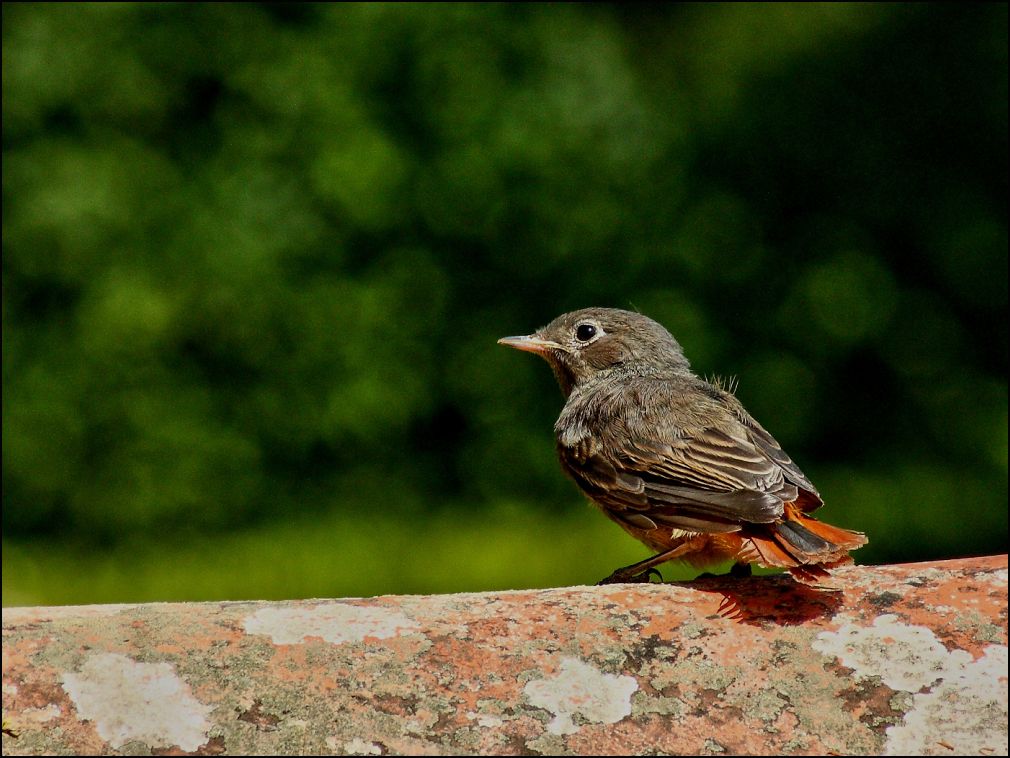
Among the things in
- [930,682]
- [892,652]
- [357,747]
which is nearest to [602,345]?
[892,652]

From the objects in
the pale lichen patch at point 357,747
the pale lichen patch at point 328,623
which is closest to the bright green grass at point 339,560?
the pale lichen patch at point 328,623

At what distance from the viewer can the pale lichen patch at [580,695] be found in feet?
8.23

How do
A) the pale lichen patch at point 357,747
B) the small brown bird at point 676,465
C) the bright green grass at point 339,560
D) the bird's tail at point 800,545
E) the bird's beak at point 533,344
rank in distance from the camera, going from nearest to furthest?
1. the pale lichen patch at point 357,747
2. the bird's tail at point 800,545
3. the small brown bird at point 676,465
4. the bird's beak at point 533,344
5. the bright green grass at point 339,560

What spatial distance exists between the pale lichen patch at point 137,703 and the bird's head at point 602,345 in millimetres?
3221

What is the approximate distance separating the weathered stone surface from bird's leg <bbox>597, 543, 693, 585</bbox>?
4.62 ft

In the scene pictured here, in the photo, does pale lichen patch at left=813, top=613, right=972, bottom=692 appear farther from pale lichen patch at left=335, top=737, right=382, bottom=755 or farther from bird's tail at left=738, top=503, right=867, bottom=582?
pale lichen patch at left=335, top=737, right=382, bottom=755

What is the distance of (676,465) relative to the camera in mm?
4379

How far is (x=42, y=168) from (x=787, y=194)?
13.0 ft

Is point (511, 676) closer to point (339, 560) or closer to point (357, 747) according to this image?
point (357, 747)

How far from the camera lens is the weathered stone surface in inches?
95.1

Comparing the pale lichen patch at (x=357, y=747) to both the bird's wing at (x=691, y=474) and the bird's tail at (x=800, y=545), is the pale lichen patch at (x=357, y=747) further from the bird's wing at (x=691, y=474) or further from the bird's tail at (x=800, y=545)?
the bird's wing at (x=691, y=474)

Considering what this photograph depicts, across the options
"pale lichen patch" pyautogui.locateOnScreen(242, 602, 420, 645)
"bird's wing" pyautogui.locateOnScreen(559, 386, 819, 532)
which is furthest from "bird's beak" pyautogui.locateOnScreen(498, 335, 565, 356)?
"pale lichen patch" pyautogui.locateOnScreen(242, 602, 420, 645)

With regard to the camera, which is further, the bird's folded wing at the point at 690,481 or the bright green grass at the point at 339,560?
the bright green grass at the point at 339,560

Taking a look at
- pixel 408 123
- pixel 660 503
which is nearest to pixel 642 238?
pixel 408 123
